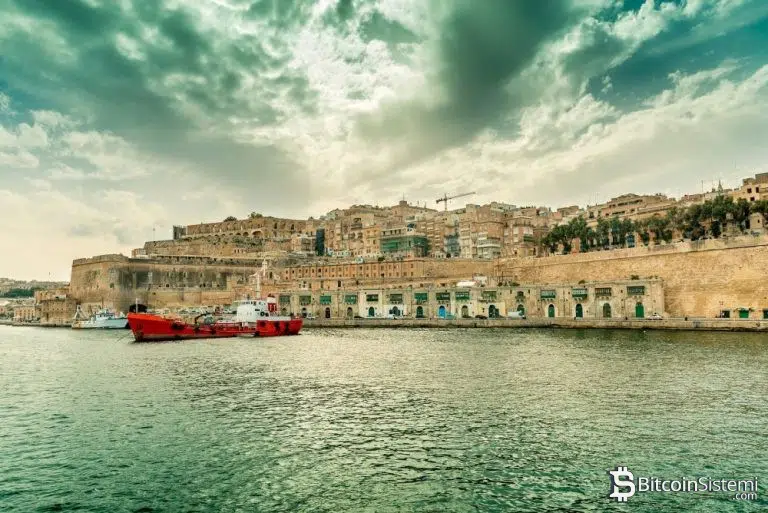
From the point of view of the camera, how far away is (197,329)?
182 ft

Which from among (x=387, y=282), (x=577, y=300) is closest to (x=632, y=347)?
(x=577, y=300)

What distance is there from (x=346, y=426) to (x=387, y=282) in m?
67.0

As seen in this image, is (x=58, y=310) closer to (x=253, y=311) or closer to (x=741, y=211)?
(x=253, y=311)

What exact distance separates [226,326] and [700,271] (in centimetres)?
4436

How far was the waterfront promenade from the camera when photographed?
156 feet

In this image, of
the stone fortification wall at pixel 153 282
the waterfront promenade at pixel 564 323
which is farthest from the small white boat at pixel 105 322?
the waterfront promenade at pixel 564 323

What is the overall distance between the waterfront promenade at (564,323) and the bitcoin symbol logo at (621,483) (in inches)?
1572

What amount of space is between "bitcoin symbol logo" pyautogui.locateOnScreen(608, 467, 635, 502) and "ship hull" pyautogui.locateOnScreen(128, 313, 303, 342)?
4598 cm

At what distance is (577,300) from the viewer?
6122 centimetres

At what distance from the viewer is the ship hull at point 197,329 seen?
170 ft

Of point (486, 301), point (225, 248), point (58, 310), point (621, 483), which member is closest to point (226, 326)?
point (486, 301)

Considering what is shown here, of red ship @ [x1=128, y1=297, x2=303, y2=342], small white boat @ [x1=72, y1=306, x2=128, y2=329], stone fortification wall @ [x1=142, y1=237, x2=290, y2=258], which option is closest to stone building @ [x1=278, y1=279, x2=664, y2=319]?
red ship @ [x1=128, y1=297, x2=303, y2=342]

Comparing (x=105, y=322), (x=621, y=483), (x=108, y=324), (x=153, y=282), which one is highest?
(x=153, y=282)

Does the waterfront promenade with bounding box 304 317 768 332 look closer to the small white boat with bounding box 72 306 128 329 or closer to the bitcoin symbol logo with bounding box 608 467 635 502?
the small white boat with bounding box 72 306 128 329
